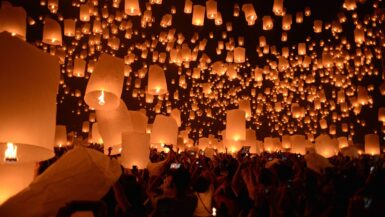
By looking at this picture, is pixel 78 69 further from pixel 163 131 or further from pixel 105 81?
pixel 105 81

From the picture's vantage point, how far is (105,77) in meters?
4.36

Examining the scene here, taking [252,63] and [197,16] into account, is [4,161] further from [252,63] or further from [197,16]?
[252,63]

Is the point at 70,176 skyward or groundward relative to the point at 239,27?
groundward

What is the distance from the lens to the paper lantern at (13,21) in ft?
19.1

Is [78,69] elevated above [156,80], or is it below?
above

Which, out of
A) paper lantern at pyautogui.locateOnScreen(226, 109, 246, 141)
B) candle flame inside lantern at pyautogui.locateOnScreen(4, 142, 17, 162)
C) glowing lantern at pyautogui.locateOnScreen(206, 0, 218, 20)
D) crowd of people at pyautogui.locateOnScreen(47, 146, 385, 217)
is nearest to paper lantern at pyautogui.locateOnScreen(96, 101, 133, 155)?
crowd of people at pyautogui.locateOnScreen(47, 146, 385, 217)

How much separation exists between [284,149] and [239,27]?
261 inches

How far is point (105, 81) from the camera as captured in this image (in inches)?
171

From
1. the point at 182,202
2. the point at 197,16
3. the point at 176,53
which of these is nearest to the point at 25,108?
the point at 182,202

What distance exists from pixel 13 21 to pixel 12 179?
3.73 metres

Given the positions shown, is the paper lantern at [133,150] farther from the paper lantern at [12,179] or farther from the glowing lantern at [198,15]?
the glowing lantern at [198,15]

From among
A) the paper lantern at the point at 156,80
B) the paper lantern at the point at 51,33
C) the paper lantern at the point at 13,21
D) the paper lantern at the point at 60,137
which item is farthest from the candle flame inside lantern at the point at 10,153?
the paper lantern at the point at 60,137

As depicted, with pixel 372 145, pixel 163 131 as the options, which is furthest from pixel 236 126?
pixel 372 145

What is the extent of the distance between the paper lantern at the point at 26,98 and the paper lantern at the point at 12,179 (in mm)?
65
